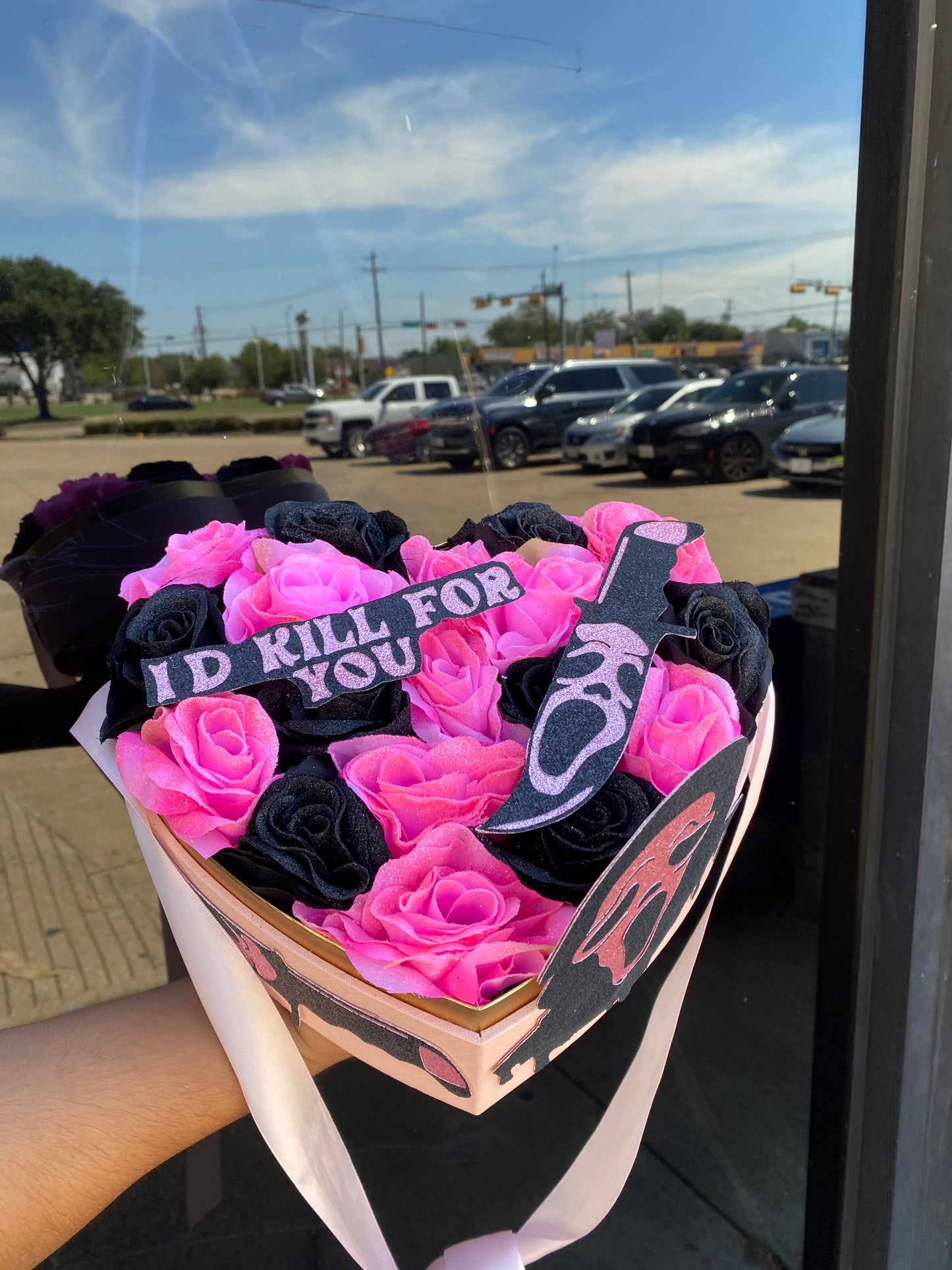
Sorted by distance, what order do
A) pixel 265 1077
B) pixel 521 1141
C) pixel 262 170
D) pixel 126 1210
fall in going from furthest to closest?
pixel 521 1141 → pixel 126 1210 → pixel 262 170 → pixel 265 1077

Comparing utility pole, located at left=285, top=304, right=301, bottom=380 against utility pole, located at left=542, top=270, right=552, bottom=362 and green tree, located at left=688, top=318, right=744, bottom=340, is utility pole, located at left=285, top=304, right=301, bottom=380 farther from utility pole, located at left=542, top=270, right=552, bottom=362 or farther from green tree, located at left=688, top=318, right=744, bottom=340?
green tree, located at left=688, top=318, right=744, bottom=340

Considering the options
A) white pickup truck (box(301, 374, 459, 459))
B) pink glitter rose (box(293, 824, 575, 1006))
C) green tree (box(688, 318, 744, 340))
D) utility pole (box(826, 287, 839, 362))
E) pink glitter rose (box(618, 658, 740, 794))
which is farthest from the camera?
green tree (box(688, 318, 744, 340))

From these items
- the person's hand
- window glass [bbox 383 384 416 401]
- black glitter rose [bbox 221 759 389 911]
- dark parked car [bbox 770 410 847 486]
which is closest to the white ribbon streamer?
the person's hand

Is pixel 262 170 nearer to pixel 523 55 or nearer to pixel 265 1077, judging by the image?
pixel 523 55

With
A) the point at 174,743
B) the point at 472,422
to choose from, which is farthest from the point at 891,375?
the point at 174,743

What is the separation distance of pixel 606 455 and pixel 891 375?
1.77 feet

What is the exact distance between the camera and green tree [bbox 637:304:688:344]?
1540mm

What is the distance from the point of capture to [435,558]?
934 mm

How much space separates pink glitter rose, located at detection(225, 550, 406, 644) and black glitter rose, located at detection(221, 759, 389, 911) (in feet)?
0.53

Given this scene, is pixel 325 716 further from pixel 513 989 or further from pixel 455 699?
pixel 513 989

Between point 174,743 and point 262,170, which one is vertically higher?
point 262,170

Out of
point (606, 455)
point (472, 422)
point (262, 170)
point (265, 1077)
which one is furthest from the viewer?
point (606, 455)

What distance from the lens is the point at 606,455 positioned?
1.58m

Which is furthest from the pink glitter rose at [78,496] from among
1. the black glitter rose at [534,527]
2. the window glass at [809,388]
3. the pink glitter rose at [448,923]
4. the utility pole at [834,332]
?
the window glass at [809,388]
